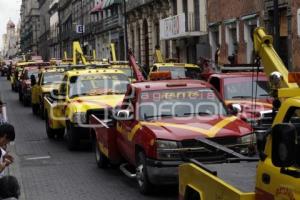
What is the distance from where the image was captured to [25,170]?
42.6ft

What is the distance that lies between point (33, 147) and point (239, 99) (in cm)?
541

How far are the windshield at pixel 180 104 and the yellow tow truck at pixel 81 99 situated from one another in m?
3.89

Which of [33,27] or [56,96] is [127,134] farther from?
[33,27]

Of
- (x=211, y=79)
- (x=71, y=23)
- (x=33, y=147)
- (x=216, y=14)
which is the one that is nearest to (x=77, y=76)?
(x=33, y=147)

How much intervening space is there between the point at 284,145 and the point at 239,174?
5.83 ft

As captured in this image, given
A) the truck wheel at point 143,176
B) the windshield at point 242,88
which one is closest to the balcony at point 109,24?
the windshield at point 242,88

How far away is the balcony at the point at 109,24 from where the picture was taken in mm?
63188

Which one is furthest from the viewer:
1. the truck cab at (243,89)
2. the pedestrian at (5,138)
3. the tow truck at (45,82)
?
the tow truck at (45,82)

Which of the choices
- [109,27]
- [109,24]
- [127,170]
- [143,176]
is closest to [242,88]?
[127,170]

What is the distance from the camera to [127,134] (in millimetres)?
10625

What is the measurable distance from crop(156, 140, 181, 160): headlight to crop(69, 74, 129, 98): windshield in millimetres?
6638

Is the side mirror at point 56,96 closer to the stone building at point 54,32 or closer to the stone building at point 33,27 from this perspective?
the stone building at point 54,32

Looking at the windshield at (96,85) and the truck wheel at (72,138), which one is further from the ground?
the windshield at (96,85)

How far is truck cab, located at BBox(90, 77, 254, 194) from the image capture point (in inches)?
364
